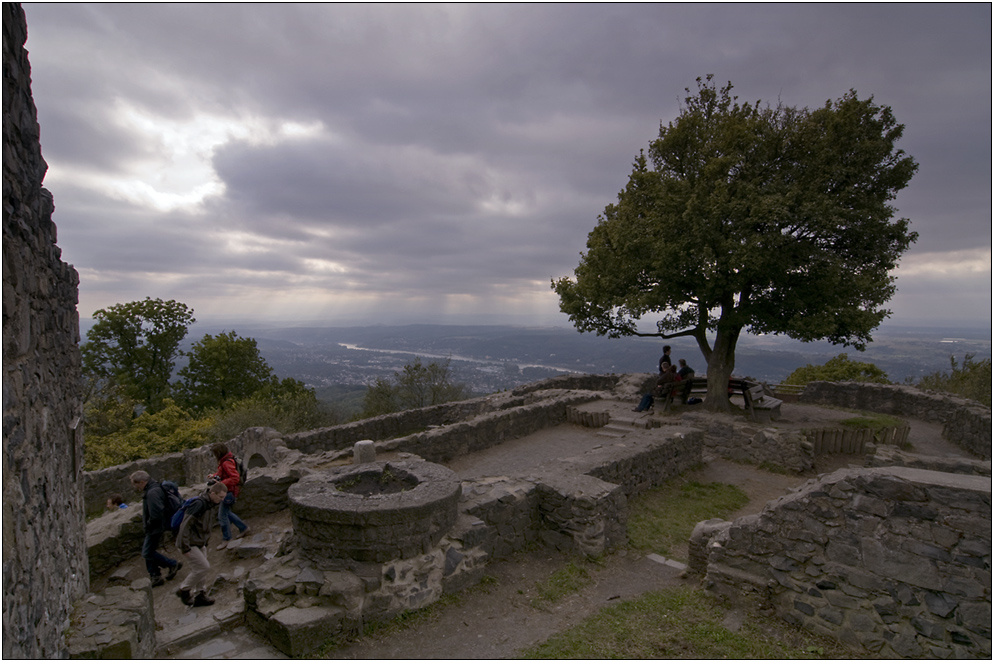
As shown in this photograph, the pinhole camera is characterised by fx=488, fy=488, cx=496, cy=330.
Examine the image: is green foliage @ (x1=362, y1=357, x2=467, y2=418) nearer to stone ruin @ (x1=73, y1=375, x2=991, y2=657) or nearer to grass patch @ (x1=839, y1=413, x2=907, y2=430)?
grass patch @ (x1=839, y1=413, x2=907, y2=430)

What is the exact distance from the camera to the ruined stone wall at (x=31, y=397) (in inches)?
122

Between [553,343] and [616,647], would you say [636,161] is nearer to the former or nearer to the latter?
[616,647]

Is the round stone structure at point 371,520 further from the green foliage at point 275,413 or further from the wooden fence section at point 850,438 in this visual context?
the green foliage at point 275,413

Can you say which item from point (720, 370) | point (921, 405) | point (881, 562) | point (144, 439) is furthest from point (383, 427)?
point (921, 405)

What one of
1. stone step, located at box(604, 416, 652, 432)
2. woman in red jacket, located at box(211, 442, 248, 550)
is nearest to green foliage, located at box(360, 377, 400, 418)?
stone step, located at box(604, 416, 652, 432)

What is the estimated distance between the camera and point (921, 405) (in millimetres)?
19219

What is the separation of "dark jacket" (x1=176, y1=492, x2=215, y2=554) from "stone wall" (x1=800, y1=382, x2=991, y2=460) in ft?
65.1

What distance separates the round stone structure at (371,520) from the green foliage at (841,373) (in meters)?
29.0

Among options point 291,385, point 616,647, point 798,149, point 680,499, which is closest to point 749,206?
point 798,149

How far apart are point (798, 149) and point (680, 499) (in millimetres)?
11926

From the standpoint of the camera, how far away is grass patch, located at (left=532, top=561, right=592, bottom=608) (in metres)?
6.48

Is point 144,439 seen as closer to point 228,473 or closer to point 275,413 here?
point 275,413

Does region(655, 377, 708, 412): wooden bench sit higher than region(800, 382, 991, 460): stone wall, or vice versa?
region(655, 377, 708, 412): wooden bench

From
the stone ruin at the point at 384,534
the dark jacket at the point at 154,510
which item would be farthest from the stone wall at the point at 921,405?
the dark jacket at the point at 154,510
